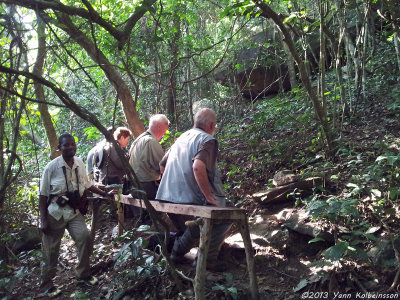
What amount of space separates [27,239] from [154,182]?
3.12m

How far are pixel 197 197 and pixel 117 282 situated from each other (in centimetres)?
138

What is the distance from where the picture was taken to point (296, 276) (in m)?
3.70

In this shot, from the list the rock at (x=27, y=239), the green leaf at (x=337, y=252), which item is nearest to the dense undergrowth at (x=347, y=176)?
the green leaf at (x=337, y=252)

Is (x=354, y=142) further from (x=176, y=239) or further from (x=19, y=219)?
(x=19, y=219)

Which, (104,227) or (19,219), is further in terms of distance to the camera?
→ (104,227)

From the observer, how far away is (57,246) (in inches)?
177

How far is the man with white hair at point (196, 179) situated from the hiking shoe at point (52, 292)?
150cm

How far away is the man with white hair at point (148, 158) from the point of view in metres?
4.91

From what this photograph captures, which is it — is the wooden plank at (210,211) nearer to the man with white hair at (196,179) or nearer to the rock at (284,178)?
the man with white hair at (196,179)

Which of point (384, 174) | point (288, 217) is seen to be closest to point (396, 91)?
point (384, 174)

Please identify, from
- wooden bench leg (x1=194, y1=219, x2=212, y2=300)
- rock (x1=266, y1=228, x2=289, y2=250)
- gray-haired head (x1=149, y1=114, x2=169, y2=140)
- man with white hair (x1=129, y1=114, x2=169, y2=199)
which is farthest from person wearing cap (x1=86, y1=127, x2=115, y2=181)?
wooden bench leg (x1=194, y1=219, x2=212, y2=300)

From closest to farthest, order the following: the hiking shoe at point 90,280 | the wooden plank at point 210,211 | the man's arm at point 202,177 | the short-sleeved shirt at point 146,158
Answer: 1. the wooden plank at point 210,211
2. the man's arm at point 202,177
3. the hiking shoe at point 90,280
4. the short-sleeved shirt at point 146,158

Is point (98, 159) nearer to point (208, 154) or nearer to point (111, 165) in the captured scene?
point (111, 165)

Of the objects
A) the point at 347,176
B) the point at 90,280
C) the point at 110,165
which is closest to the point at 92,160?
the point at 110,165
